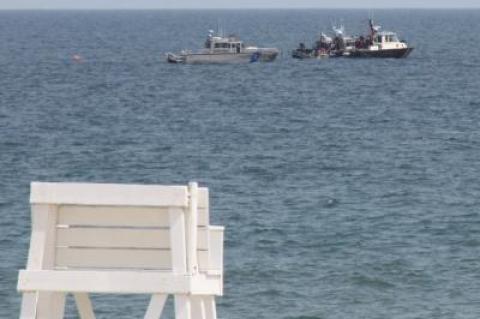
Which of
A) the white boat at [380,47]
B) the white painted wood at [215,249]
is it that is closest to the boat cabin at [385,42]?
the white boat at [380,47]

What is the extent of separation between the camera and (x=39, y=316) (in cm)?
808

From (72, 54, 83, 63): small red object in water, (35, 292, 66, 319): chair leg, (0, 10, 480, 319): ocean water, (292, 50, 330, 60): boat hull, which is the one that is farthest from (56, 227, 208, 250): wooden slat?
(72, 54, 83, 63): small red object in water

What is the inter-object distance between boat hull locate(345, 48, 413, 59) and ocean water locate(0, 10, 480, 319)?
13.1 feet

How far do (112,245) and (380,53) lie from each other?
87182mm

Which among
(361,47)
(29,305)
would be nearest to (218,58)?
(361,47)

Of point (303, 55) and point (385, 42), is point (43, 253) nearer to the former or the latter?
point (385, 42)

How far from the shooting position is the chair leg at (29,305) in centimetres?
795

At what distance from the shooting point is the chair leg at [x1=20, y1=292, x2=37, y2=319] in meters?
7.95

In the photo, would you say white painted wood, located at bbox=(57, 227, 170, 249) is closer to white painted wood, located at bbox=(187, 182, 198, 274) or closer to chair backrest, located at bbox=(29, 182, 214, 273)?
chair backrest, located at bbox=(29, 182, 214, 273)

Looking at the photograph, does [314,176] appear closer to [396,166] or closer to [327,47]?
[396,166]

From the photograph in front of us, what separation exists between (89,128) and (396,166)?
48.4 feet

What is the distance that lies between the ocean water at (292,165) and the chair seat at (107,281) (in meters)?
12.3

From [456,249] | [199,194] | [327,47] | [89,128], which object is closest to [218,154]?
[89,128]

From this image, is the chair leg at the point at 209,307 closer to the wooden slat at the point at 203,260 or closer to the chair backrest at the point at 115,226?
the wooden slat at the point at 203,260
